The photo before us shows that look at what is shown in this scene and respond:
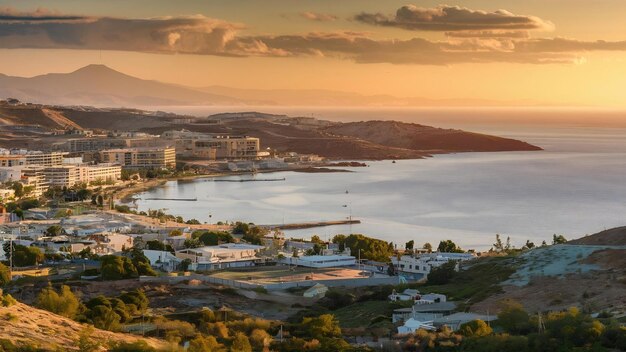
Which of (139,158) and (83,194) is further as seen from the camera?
(139,158)

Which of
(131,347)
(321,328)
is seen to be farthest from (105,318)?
(131,347)

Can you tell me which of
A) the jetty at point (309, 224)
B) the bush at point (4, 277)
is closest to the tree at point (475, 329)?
the bush at point (4, 277)

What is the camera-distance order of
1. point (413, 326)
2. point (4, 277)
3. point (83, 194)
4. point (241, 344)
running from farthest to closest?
1. point (83, 194)
2. point (4, 277)
3. point (413, 326)
4. point (241, 344)

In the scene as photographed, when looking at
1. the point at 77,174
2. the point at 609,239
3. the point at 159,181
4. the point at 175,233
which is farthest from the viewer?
the point at 159,181

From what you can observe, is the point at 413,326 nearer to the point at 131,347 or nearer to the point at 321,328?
the point at 321,328

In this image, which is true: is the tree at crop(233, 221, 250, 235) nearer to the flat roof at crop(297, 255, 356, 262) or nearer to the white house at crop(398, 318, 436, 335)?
the flat roof at crop(297, 255, 356, 262)

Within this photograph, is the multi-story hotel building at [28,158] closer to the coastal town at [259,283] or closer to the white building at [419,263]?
the coastal town at [259,283]
